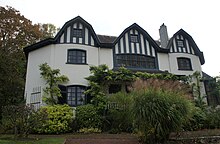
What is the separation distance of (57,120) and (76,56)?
5140 millimetres

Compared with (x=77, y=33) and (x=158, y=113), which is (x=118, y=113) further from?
(x=77, y=33)

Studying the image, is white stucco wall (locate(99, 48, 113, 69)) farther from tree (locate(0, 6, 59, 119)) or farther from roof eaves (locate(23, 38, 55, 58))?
tree (locate(0, 6, 59, 119))

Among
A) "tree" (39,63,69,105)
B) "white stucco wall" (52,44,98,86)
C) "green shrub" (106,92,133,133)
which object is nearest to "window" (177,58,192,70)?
"white stucco wall" (52,44,98,86)

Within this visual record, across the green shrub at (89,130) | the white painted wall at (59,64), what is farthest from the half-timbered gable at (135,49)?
the green shrub at (89,130)

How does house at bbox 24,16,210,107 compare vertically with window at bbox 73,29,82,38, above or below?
below

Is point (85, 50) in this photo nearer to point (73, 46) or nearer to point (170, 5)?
point (73, 46)

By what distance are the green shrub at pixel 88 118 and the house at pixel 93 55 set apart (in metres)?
1.69

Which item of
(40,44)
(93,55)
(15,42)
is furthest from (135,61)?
(15,42)

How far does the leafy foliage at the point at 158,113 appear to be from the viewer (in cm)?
678

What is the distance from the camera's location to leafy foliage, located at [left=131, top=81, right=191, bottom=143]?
6777 millimetres

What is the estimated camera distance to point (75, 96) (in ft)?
43.1

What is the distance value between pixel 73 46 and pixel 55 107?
4.94m

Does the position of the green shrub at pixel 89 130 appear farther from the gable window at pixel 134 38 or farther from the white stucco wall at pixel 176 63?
the white stucco wall at pixel 176 63

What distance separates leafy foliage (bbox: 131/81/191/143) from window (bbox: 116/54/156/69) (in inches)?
316
